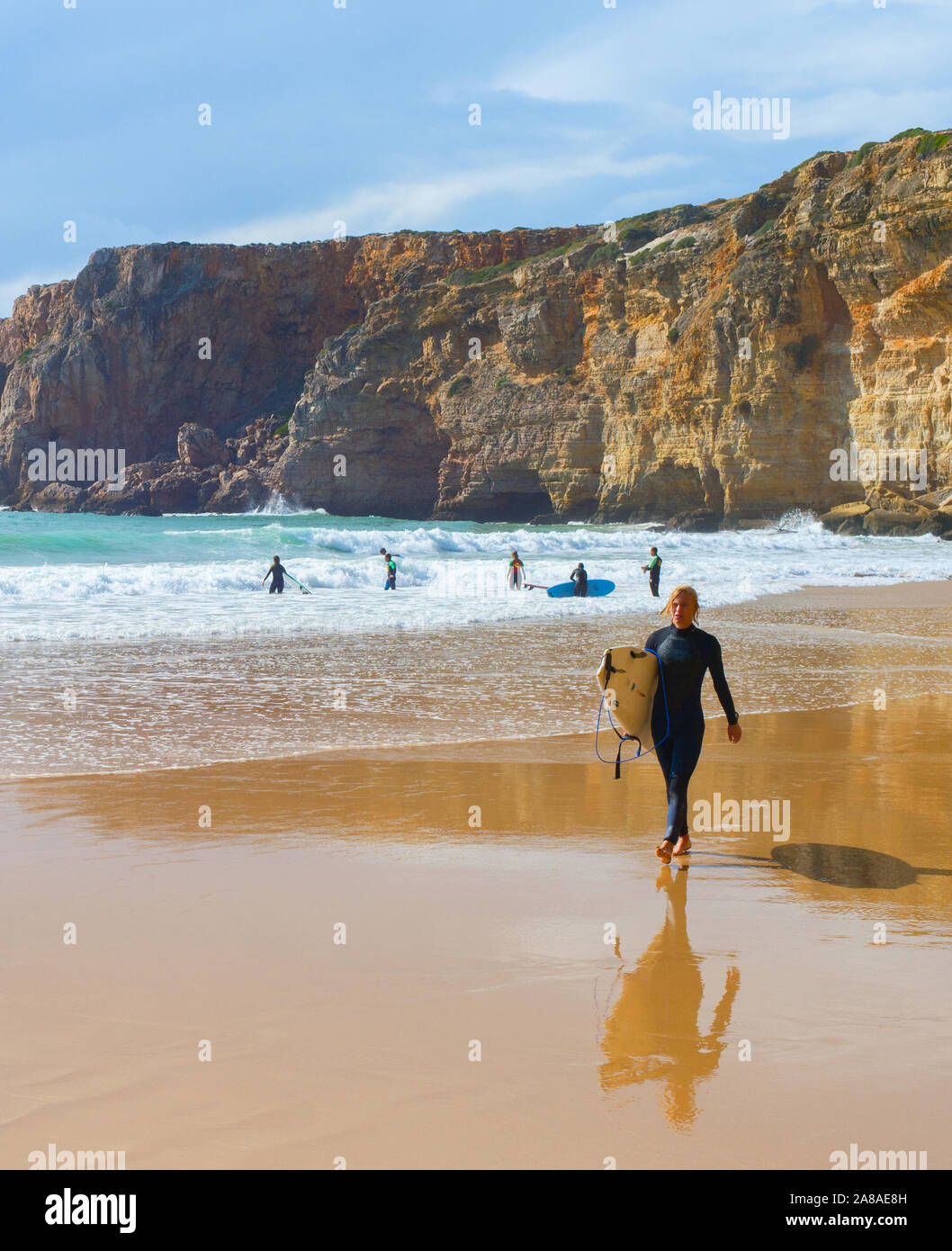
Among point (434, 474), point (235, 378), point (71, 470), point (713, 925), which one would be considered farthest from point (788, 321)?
point (71, 470)

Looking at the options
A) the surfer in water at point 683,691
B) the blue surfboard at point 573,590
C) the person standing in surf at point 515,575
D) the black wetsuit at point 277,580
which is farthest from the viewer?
the person standing in surf at point 515,575

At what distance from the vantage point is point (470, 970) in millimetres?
3934

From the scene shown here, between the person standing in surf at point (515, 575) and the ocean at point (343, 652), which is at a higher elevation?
the person standing in surf at point (515, 575)

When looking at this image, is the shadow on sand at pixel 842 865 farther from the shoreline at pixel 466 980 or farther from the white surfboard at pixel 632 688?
the white surfboard at pixel 632 688

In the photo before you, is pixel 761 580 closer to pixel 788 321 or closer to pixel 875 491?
pixel 875 491

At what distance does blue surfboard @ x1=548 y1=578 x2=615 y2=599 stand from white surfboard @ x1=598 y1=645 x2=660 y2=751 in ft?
57.7

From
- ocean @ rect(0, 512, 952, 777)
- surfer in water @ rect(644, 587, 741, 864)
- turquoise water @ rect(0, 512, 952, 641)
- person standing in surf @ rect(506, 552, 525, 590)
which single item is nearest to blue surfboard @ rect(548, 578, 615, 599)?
turquoise water @ rect(0, 512, 952, 641)

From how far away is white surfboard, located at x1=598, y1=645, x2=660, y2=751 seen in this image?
5.60m

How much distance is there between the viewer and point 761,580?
26.6 meters

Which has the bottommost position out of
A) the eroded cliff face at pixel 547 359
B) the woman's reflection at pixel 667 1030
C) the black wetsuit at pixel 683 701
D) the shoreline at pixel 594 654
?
the woman's reflection at pixel 667 1030

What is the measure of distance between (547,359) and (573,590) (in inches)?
1616

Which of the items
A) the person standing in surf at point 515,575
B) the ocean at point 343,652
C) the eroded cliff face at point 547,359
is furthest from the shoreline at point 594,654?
the eroded cliff face at point 547,359

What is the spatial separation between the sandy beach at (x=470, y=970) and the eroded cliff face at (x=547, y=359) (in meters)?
40.0

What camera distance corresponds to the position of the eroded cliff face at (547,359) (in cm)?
4341
